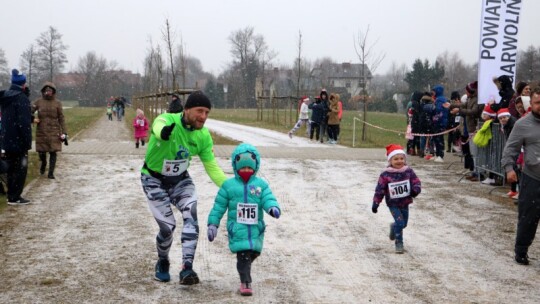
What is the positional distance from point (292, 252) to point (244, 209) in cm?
179

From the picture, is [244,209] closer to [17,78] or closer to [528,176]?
[528,176]

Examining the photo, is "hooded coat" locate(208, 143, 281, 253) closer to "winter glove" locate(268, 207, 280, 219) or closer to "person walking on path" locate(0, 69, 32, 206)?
"winter glove" locate(268, 207, 280, 219)

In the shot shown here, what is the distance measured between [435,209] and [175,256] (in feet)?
15.7

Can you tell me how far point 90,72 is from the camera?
118m

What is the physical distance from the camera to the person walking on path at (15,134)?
31.4 feet

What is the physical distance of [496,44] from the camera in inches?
507

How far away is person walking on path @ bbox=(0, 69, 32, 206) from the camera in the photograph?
9.59 metres

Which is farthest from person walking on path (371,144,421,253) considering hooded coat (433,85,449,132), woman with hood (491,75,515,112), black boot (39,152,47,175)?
hooded coat (433,85,449,132)

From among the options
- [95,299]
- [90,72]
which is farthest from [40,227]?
[90,72]

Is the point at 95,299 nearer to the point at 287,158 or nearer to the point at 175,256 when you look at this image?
the point at 175,256

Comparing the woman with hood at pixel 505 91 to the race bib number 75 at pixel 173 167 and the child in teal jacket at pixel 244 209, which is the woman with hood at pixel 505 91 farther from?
the race bib number 75 at pixel 173 167

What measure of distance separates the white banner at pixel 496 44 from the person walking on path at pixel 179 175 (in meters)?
8.59

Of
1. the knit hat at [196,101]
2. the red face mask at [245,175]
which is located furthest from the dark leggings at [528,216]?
the knit hat at [196,101]

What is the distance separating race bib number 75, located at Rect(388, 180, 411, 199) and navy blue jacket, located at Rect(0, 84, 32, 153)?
5.75 metres
